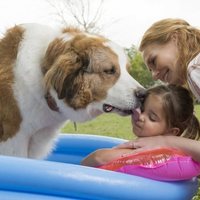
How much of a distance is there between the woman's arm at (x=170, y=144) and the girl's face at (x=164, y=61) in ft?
1.66

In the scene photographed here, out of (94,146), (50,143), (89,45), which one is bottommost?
(94,146)

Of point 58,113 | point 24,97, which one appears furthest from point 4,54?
point 58,113

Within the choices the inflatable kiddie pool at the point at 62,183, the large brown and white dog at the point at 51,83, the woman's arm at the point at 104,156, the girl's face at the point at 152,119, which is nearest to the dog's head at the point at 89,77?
the large brown and white dog at the point at 51,83

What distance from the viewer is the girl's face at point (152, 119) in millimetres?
2934

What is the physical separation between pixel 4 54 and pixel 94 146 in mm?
1272

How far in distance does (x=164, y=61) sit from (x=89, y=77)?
1.76 feet

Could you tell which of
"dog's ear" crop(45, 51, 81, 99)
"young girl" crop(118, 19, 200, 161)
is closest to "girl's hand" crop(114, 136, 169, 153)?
"young girl" crop(118, 19, 200, 161)

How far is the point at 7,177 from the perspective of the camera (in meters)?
2.28

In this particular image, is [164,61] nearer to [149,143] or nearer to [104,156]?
[149,143]

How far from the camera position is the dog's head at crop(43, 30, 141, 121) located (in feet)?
9.24

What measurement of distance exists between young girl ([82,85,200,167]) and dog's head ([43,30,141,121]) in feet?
0.48

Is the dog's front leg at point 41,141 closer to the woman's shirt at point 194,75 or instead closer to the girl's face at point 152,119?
the girl's face at point 152,119

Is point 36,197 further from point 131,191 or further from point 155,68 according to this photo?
point 155,68

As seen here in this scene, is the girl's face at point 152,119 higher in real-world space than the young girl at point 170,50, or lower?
lower
